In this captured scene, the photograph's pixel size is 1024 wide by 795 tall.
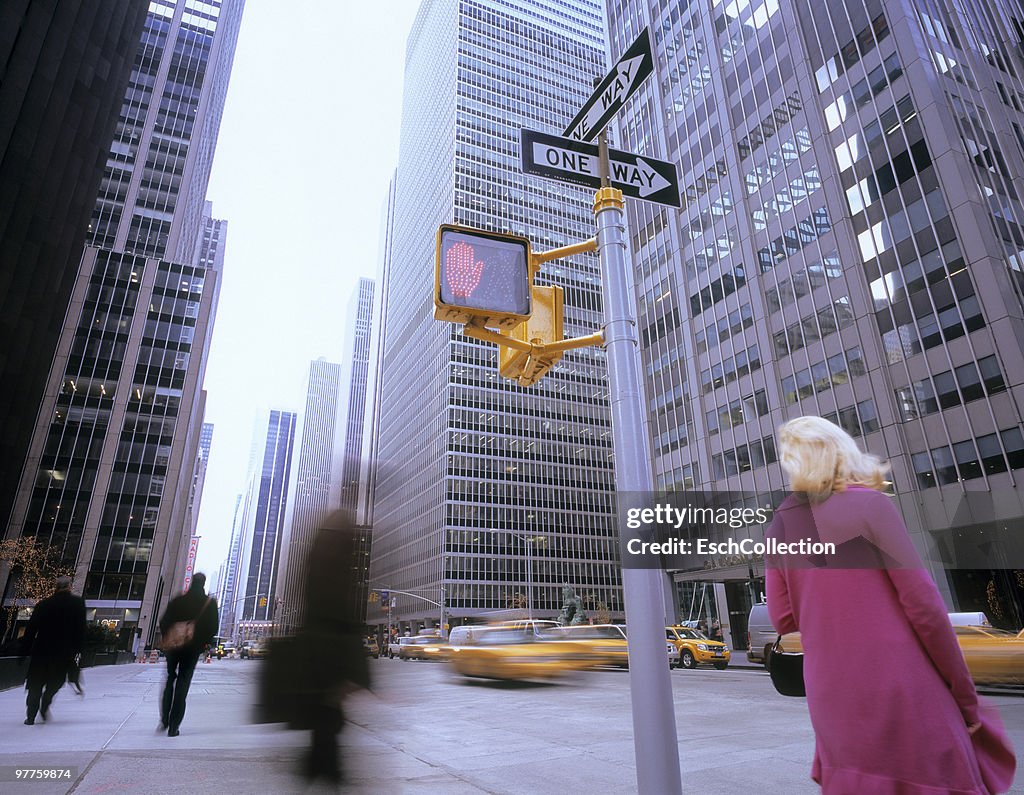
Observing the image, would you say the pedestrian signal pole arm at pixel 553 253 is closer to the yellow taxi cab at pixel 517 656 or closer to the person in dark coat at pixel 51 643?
the person in dark coat at pixel 51 643

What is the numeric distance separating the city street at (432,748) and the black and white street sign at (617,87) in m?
4.60

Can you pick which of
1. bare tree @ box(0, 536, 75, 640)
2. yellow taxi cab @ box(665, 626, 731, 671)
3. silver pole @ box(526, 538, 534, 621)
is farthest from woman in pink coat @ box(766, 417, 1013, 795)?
silver pole @ box(526, 538, 534, 621)

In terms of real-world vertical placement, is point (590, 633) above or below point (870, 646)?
below

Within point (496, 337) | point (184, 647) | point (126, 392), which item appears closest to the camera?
point (496, 337)

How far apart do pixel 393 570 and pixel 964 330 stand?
323 ft

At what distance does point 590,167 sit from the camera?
4414 millimetres

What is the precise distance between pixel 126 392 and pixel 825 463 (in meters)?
76.2

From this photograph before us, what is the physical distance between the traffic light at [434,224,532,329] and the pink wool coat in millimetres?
2425

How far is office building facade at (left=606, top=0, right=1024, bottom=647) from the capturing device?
30.2m

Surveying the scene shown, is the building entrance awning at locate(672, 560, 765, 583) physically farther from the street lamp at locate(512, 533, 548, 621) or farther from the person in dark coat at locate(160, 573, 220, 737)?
the street lamp at locate(512, 533, 548, 621)

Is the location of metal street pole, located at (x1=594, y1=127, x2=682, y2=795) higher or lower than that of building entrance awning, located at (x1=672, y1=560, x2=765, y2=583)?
lower

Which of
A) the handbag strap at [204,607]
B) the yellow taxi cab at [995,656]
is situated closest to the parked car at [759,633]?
the yellow taxi cab at [995,656]

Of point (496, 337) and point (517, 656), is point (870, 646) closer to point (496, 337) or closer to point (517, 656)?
point (496, 337)

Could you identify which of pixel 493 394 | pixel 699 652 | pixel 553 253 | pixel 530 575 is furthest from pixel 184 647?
pixel 493 394
